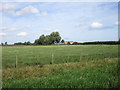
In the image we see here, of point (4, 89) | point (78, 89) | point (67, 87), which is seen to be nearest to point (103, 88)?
point (78, 89)

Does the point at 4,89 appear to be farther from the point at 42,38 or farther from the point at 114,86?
the point at 42,38

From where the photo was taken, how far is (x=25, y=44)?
4252 inches

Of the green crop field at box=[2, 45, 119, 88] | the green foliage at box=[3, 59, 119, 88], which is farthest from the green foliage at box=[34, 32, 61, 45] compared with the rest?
the green foliage at box=[3, 59, 119, 88]

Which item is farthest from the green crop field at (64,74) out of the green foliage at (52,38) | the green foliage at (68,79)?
the green foliage at (52,38)

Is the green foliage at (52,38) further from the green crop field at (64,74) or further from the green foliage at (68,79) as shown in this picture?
the green foliage at (68,79)

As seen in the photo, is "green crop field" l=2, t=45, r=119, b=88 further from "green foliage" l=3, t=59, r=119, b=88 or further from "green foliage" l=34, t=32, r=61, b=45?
"green foliage" l=34, t=32, r=61, b=45

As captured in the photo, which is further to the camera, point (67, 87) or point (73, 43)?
point (73, 43)

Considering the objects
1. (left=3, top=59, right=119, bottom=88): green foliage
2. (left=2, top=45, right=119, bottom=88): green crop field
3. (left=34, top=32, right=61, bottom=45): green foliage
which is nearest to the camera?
(left=3, top=59, right=119, bottom=88): green foliage

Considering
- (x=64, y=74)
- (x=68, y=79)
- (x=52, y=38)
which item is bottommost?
(x=64, y=74)

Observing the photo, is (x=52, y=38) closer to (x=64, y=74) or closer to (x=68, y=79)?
(x=64, y=74)

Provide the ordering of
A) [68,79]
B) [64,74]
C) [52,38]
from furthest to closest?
[52,38], [64,74], [68,79]

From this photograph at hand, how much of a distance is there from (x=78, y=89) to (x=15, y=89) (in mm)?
3163

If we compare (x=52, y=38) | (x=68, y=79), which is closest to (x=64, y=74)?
(x=68, y=79)

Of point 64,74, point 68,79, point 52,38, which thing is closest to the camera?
point 68,79
